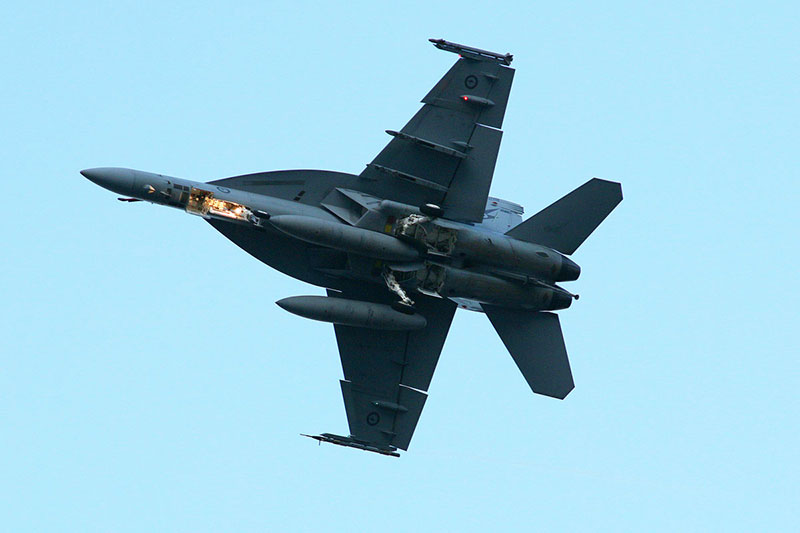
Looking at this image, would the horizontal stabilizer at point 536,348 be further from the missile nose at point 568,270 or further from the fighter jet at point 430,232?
the missile nose at point 568,270

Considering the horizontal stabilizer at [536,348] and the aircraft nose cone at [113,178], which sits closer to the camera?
the aircraft nose cone at [113,178]

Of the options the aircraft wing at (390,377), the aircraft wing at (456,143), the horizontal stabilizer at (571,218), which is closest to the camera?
the aircraft wing at (456,143)

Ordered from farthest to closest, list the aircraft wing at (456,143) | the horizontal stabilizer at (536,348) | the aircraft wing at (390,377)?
the aircraft wing at (390,377)
the horizontal stabilizer at (536,348)
the aircraft wing at (456,143)

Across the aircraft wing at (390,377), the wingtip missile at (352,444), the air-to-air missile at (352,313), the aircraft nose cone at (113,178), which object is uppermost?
the aircraft nose cone at (113,178)

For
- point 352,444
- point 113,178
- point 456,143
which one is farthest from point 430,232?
point 113,178

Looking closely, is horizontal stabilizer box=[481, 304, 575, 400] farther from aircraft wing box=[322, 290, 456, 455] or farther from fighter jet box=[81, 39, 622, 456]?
aircraft wing box=[322, 290, 456, 455]

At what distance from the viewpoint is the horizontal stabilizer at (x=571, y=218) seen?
31.1m

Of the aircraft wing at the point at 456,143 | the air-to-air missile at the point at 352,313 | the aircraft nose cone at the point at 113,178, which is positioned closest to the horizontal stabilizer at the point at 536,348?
the air-to-air missile at the point at 352,313

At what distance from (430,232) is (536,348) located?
14.4 ft

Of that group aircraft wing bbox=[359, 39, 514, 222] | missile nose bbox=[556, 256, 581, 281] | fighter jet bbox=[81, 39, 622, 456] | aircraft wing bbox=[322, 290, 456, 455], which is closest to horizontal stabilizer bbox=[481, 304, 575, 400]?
fighter jet bbox=[81, 39, 622, 456]

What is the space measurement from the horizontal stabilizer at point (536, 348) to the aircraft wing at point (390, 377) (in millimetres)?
1641

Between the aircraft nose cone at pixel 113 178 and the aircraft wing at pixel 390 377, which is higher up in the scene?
the aircraft nose cone at pixel 113 178

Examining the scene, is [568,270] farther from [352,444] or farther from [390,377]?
[352,444]

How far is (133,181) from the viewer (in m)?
28.5
